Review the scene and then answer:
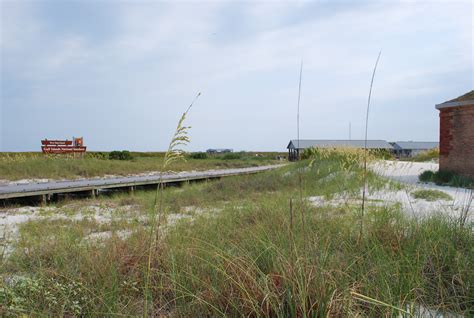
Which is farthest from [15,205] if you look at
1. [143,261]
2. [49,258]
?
[143,261]

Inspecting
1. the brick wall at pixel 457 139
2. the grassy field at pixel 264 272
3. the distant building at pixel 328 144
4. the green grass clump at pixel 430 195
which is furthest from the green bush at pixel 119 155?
the grassy field at pixel 264 272

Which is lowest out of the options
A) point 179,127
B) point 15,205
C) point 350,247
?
point 15,205

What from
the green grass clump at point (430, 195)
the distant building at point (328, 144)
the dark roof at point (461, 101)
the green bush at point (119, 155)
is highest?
the dark roof at point (461, 101)

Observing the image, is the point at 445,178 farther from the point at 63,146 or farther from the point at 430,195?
the point at 63,146

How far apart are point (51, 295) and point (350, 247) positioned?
7.79ft

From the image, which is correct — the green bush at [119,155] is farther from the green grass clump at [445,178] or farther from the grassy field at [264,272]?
the grassy field at [264,272]

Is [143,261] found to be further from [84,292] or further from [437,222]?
[437,222]

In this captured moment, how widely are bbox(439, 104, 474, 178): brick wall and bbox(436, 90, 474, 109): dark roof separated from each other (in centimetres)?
13

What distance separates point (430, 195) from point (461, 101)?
16.8 ft

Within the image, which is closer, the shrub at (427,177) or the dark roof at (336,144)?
the shrub at (427,177)

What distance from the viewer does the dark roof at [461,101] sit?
1061 centimetres

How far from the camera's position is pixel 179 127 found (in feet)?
5.56

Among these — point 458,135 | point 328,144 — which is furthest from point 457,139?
point 328,144

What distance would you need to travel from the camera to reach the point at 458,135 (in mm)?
11039
